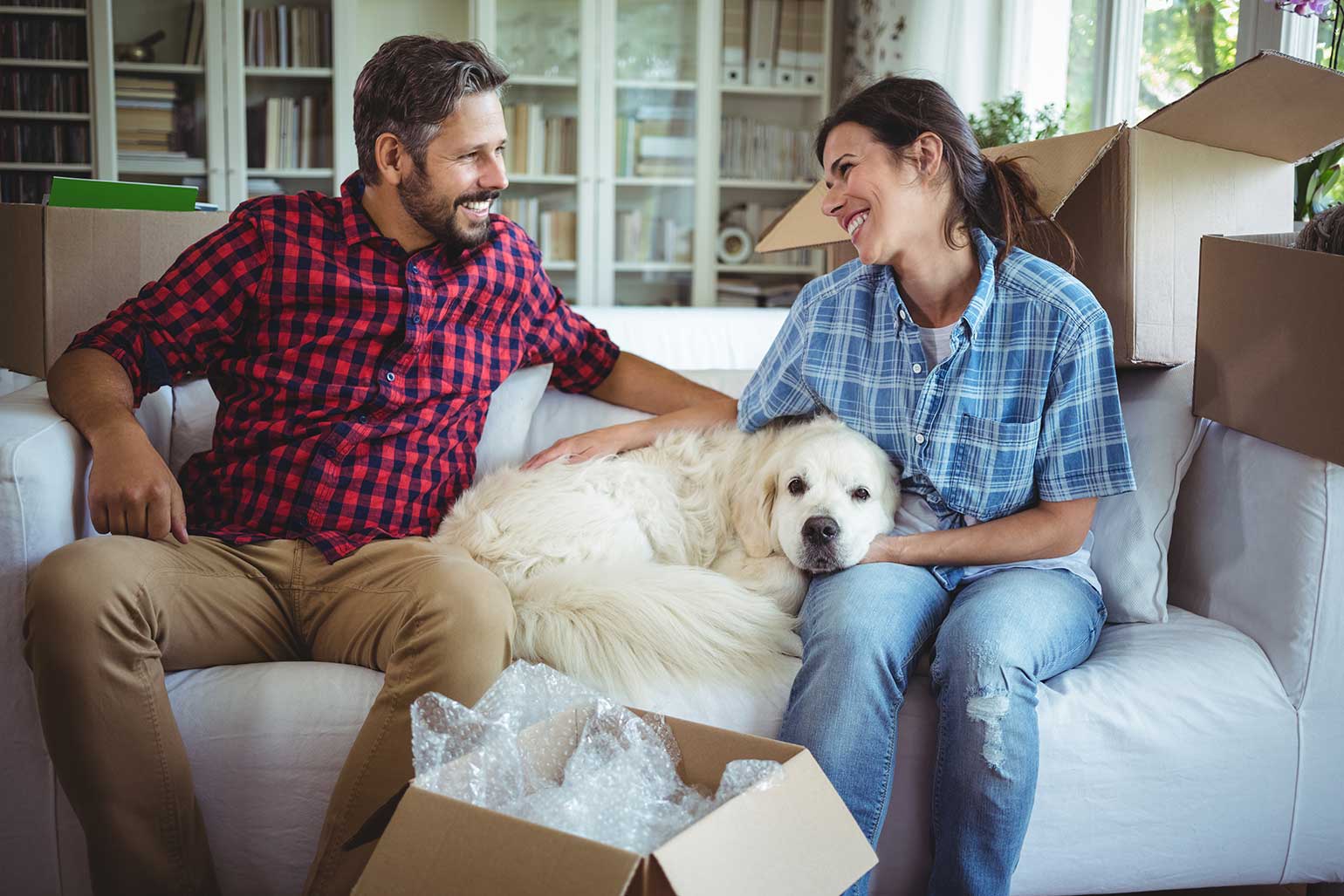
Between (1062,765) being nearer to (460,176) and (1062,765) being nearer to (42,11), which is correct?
(460,176)

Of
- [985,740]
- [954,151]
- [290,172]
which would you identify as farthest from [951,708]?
[290,172]

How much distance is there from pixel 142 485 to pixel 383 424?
35 centimetres

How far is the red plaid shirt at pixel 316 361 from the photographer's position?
1.58 m

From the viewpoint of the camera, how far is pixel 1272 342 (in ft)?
4.71

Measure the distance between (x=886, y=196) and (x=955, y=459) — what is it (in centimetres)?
38

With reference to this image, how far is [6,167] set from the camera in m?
4.30

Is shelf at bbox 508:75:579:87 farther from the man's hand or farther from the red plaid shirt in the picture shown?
the man's hand

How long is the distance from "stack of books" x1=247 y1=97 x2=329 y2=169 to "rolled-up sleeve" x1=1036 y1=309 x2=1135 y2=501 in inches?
149

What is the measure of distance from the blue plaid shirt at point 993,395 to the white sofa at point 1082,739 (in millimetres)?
219

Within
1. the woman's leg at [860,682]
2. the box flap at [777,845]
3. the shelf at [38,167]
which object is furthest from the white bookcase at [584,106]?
the box flap at [777,845]

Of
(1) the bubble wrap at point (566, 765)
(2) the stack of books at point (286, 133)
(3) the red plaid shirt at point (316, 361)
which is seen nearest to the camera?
(1) the bubble wrap at point (566, 765)

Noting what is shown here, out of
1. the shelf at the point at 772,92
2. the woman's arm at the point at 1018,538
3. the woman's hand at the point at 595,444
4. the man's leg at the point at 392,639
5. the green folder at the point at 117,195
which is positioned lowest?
the man's leg at the point at 392,639

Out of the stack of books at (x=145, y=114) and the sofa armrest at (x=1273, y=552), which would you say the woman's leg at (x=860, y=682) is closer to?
the sofa armrest at (x=1273, y=552)

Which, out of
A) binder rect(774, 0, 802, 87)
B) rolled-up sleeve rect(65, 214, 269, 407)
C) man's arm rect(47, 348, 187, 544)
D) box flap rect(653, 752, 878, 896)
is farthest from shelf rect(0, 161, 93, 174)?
box flap rect(653, 752, 878, 896)
